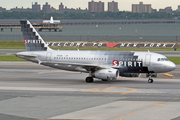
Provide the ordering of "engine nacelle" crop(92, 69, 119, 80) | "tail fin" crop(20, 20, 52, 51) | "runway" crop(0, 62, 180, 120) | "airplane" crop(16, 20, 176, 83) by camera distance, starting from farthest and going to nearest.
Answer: "tail fin" crop(20, 20, 52, 51) < "airplane" crop(16, 20, 176, 83) < "engine nacelle" crop(92, 69, 119, 80) < "runway" crop(0, 62, 180, 120)

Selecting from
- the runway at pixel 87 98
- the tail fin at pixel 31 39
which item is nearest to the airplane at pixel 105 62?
the tail fin at pixel 31 39

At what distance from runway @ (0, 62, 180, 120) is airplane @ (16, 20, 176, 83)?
160 cm

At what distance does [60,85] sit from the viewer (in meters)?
43.4

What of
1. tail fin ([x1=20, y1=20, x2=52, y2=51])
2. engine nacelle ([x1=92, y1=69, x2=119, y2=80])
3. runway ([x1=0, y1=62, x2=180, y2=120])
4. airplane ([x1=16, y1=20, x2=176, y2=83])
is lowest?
runway ([x1=0, y1=62, x2=180, y2=120])

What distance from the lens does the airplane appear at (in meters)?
44.0

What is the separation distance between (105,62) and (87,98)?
13.1 m

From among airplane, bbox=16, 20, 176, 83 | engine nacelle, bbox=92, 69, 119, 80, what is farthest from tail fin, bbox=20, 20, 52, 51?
engine nacelle, bbox=92, 69, 119, 80

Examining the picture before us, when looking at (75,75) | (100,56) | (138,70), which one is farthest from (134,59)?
(75,75)

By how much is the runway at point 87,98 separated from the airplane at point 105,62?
1604 millimetres

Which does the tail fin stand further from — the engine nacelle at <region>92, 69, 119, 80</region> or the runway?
the engine nacelle at <region>92, 69, 119, 80</region>

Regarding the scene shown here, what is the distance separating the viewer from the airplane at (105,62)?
44000 mm

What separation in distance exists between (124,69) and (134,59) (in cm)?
193

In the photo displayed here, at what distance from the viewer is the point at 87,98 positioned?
34.0 meters

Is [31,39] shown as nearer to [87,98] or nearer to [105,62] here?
[105,62]
